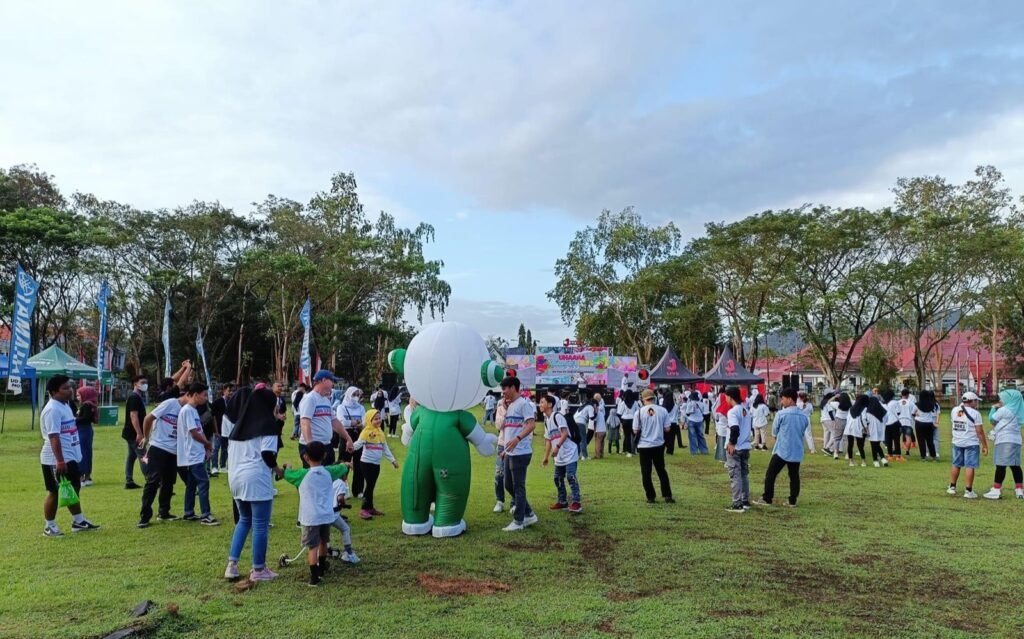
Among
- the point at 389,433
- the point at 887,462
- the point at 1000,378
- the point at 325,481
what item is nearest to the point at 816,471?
the point at 887,462

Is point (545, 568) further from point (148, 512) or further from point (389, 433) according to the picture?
point (389, 433)

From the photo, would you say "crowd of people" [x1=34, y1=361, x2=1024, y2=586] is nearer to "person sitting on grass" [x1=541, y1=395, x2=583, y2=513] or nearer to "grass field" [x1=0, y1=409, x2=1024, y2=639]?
"person sitting on grass" [x1=541, y1=395, x2=583, y2=513]

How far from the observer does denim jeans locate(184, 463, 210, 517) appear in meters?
8.45

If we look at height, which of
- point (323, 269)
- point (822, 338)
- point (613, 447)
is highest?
point (323, 269)

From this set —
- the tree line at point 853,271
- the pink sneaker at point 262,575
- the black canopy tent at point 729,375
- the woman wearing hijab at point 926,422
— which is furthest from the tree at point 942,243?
the pink sneaker at point 262,575

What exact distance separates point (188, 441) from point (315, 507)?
10.8 ft

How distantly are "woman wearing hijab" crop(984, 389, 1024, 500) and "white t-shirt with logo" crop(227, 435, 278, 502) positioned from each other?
10.1 meters

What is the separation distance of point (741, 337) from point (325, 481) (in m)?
37.9

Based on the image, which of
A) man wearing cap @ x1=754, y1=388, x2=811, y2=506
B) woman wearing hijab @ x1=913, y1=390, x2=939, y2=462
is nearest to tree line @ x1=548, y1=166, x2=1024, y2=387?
woman wearing hijab @ x1=913, y1=390, x2=939, y2=462

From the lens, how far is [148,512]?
27.1 feet

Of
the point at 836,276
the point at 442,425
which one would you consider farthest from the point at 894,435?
the point at 836,276

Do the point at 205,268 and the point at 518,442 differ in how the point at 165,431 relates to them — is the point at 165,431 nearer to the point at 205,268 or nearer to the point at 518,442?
the point at 518,442

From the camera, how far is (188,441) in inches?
332

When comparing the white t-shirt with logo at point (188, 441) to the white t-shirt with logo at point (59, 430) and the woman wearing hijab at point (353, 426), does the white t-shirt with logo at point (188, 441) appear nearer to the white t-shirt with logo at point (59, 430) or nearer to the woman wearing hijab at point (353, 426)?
the white t-shirt with logo at point (59, 430)
